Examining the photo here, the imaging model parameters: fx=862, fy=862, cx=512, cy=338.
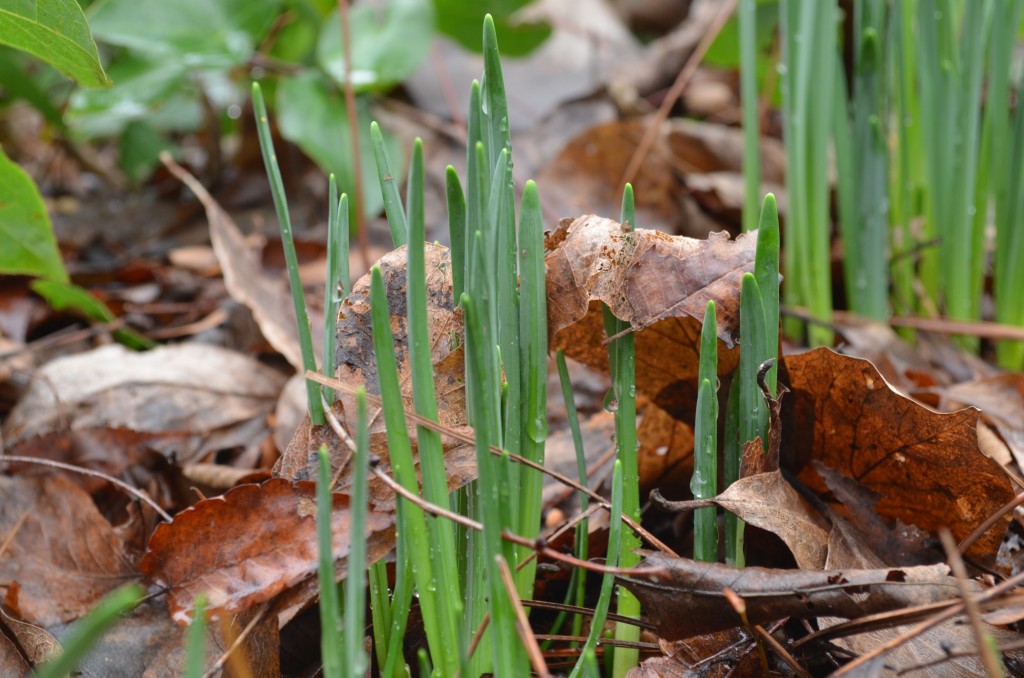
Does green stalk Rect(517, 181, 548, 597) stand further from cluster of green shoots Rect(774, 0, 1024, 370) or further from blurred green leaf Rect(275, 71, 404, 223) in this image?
blurred green leaf Rect(275, 71, 404, 223)

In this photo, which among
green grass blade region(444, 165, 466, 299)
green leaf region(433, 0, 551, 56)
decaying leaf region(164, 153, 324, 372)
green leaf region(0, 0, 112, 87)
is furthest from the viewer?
green leaf region(433, 0, 551, 56)

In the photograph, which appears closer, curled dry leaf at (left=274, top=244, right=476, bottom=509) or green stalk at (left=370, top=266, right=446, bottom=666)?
green stalk at (left=370, top=266, right=446, bottom=666)

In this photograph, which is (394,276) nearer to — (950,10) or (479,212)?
(479,212)

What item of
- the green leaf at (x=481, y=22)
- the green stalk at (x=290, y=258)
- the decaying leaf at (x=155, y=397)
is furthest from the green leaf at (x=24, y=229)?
the green leaf at (x=481, y=22)

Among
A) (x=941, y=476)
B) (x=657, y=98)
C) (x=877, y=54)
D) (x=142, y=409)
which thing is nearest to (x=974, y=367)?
(x=877, y=54)

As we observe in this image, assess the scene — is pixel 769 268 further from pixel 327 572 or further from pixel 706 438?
pixel 327 572

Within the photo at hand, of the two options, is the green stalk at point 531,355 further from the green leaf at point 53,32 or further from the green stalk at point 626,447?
the green leaf at point 53,32

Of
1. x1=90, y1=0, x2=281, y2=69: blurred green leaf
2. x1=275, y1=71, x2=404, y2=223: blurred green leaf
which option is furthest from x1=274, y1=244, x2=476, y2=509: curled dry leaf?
x1=90, y1=0, x2=281, y2=69: blurred green leaf
